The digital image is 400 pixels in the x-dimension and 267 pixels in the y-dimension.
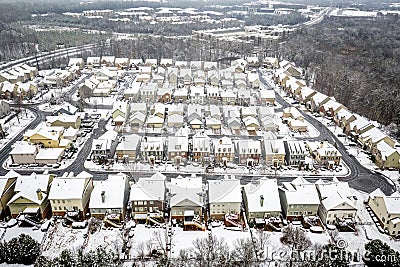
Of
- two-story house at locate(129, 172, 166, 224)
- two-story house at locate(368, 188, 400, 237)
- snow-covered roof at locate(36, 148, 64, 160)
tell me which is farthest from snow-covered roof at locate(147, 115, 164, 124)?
two-story house at locate(368, 188, 400, 237)

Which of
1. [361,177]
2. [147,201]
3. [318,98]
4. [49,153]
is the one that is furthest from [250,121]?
[49,153]

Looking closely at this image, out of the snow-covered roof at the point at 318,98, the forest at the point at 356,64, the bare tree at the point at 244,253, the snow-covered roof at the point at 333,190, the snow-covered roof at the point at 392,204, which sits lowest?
the bare tree at the point at 244,253

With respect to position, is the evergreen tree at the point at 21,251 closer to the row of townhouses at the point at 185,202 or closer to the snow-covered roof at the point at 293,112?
the row of townhouses at the point at 185,202

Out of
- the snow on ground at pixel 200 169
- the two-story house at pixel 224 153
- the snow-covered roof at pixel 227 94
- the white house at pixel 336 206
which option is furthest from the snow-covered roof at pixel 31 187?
the snow-covered roof at pixel 227 94

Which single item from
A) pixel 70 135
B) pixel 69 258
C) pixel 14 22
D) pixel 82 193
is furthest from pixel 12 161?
pixel 14 22

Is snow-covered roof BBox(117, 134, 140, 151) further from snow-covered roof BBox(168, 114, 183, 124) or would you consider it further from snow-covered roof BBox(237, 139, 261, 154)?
snow-covered roof BBox(237, 139, 261, 154)
